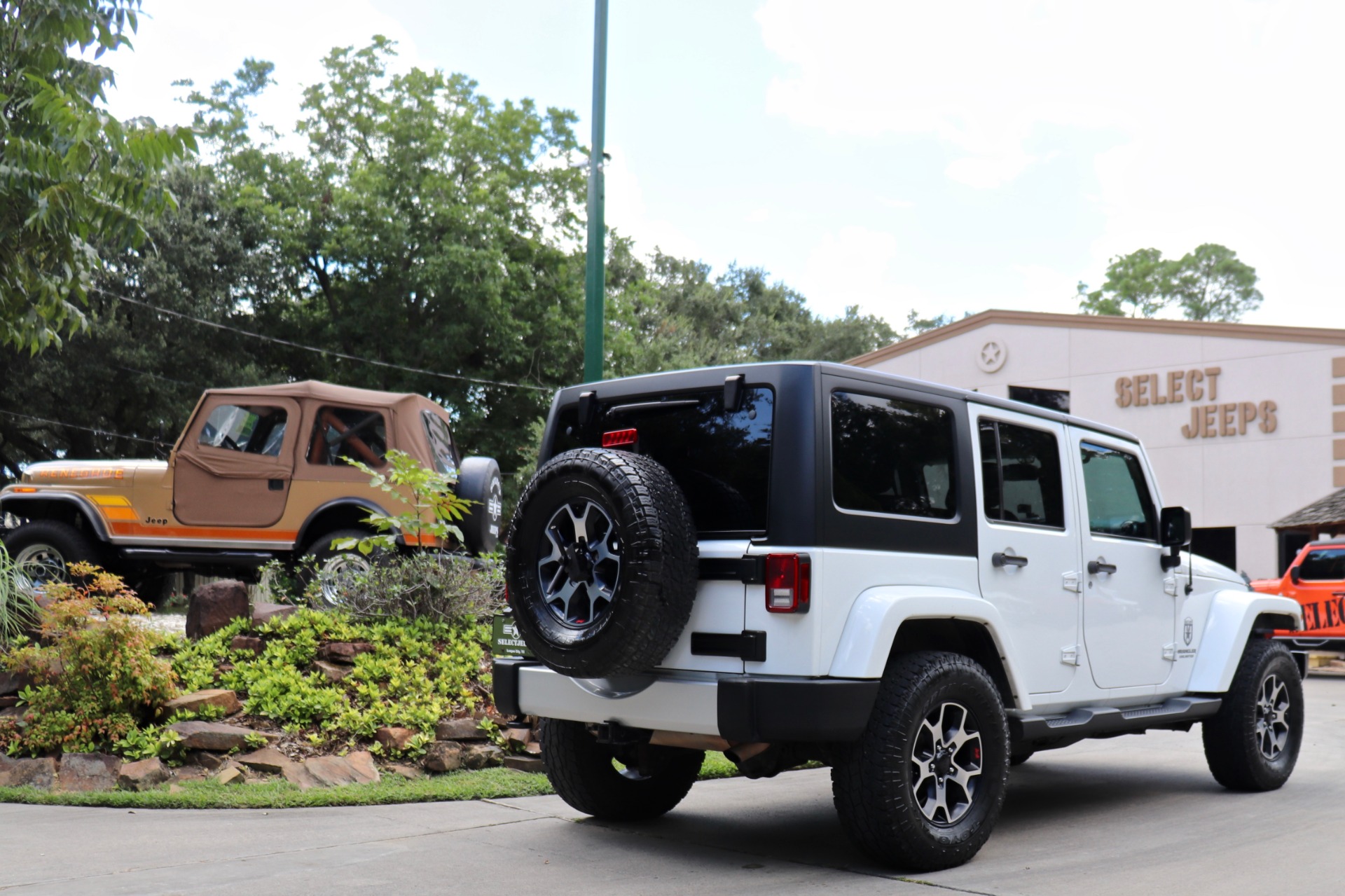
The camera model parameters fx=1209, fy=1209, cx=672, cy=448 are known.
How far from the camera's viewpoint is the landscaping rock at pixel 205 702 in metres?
7.43

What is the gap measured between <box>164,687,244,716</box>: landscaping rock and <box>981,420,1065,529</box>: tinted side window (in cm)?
485

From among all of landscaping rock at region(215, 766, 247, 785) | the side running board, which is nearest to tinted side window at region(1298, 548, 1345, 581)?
the side running board

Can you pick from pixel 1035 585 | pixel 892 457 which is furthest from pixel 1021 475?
pixel 892 457

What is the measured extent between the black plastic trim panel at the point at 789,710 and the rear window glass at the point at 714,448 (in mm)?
666

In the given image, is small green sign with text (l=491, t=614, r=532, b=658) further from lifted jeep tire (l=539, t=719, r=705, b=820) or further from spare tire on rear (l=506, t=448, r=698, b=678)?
spare tire on rear (l=506, t=448, r=698, b=678)

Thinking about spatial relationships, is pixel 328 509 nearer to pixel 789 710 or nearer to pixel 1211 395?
pixel 789 710

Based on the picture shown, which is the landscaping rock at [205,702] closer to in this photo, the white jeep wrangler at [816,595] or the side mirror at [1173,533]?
the white jeep wrangler at [816,595]

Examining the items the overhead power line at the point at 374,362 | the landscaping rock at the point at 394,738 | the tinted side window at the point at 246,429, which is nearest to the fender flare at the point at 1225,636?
the landscaping rock at the point at 394,738

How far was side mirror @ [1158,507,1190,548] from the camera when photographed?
6.82m

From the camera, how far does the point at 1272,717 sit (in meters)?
7.46

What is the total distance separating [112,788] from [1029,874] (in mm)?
4906

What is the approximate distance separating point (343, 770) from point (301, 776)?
0.79ft

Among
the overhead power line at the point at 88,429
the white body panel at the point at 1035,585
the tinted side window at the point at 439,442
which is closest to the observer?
the white body panel at the point at 1035,585

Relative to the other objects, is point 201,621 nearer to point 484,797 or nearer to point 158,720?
point 158,720
